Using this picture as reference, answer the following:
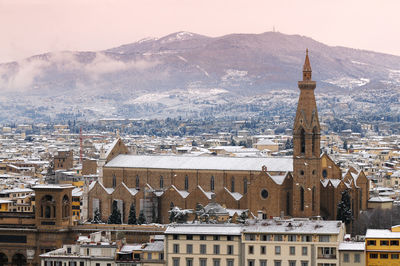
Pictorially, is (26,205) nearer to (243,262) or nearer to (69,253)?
(69,253)

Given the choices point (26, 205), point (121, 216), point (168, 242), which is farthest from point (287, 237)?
point (26, 205)

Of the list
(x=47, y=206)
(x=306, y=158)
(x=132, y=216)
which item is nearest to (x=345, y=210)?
(x=306, y=158)

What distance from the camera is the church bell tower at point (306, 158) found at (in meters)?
109

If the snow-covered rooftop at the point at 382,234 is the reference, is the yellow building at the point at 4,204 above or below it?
below

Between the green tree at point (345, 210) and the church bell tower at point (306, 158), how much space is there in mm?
2172

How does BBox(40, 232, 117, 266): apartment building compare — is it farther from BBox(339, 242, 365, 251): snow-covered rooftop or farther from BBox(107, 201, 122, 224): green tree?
BBox(107, 201, 122, 224): green tree

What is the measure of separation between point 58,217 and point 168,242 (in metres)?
20.6

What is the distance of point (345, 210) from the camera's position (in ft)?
357

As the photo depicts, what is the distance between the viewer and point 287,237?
267 feet

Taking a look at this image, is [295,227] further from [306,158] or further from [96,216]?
[96,216]

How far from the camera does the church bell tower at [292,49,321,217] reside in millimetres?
108938

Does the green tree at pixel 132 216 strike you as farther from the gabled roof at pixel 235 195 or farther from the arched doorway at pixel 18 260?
the arched doorway at pixel 18 260

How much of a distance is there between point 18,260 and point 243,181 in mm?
27947

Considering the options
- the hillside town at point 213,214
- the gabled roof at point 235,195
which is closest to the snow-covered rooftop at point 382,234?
the hillside town at point 213,214
